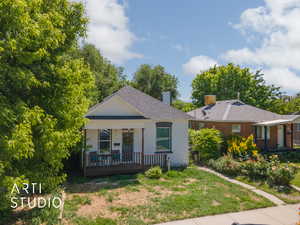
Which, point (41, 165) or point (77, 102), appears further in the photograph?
point (77, 102)

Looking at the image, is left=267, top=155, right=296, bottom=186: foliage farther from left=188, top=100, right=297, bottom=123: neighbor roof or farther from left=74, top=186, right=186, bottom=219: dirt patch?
left=188, top=100, right=297, bottom=123: neighbor roof

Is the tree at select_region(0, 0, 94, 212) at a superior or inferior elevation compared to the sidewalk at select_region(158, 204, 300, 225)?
superior

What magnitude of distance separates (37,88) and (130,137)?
8573 mm

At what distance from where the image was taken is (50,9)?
6.21m

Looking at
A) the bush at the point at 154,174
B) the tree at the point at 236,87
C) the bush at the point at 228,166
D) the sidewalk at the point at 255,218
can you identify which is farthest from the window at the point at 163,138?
the tree at the point at 236,87

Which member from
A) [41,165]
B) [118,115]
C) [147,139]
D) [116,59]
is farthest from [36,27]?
[116,59]

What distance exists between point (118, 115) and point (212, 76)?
31066 millimetres

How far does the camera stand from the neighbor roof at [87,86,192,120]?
1441 cm

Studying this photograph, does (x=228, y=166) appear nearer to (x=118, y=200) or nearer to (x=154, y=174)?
(x=154, y=174)

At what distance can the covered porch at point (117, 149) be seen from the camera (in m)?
12.2

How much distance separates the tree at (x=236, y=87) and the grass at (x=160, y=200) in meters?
30.1

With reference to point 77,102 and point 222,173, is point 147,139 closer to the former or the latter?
point 222,173

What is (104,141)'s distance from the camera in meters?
13.4

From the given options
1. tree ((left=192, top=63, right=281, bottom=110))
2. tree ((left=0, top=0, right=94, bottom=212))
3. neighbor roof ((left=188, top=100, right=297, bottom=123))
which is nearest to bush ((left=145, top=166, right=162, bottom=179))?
tree ((left=0, top=0, right=94, bottom=212))
